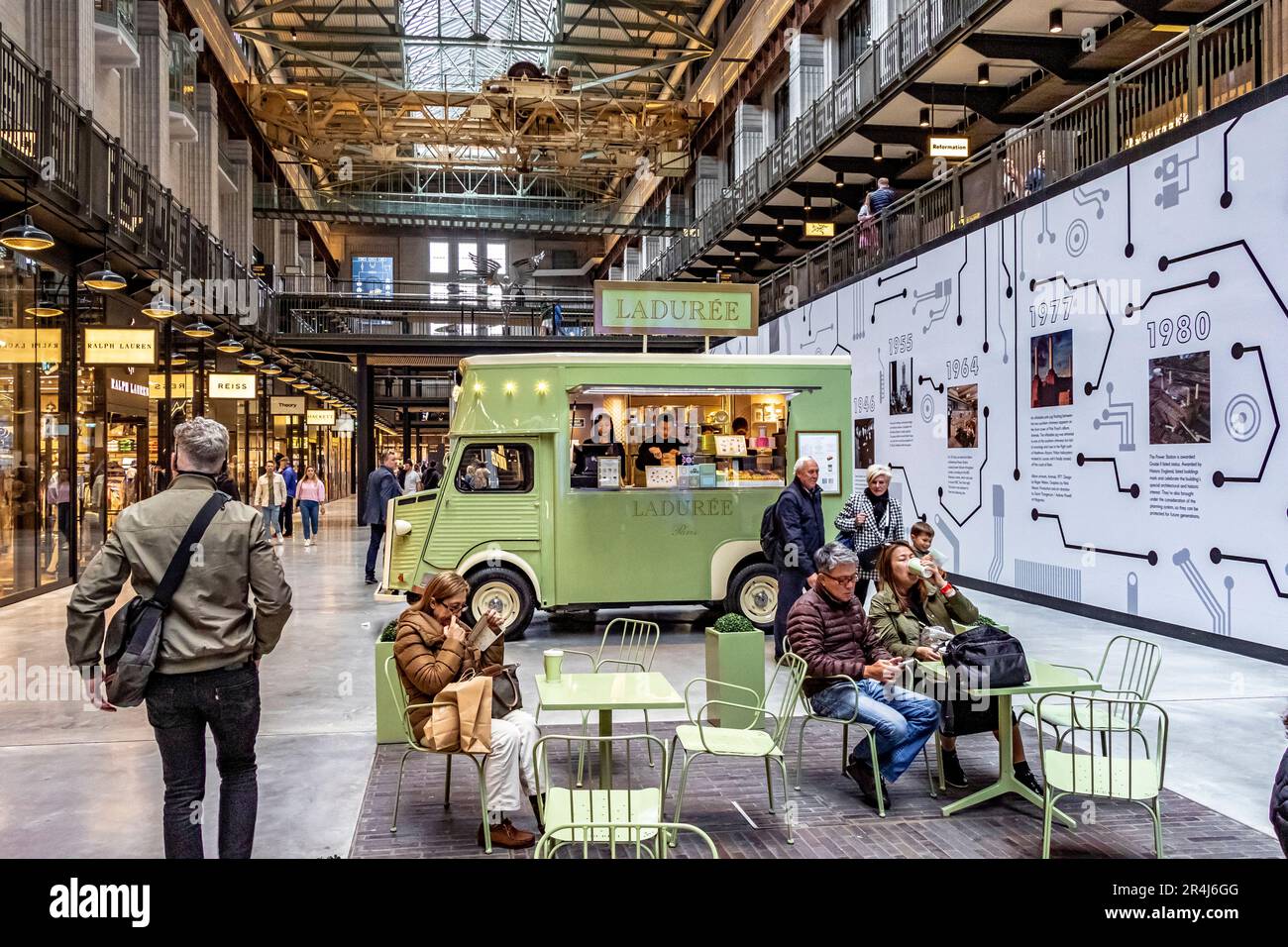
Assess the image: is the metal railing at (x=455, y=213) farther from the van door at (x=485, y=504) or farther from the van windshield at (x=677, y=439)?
the van door at (x=485, y=504)

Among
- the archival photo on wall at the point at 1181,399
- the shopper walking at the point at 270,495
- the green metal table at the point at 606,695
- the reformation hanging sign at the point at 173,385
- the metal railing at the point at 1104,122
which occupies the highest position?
the metal railing at the point at 1104,122

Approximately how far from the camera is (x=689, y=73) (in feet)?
111

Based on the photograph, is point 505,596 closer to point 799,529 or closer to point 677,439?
point 677,439

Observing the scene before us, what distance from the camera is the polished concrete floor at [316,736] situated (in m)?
5.06

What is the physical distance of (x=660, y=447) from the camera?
11148 millimetres

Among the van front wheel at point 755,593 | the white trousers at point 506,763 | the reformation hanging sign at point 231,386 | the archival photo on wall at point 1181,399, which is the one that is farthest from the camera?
the reformation hanging sign at point 231,386

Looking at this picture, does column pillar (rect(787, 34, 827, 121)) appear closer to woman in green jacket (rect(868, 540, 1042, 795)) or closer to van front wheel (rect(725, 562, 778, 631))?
van front wheel (rect(725, 562, 778, 631))

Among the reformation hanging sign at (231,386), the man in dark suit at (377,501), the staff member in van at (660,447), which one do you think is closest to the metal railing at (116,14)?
the reformation hanging sign at (231,386)

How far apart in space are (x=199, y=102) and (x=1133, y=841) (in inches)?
1016

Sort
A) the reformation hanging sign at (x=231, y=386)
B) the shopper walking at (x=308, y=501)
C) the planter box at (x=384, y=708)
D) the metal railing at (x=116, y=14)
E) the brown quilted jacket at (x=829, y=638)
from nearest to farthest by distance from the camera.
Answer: the brown quilted jacket at (x=829, y=638)
the planter box at (x=384, y=708)
the metal railing at (x=116, y=14)
the reformation hanging sign at (x=231, y=386)
the shopper walking at (x=308, y=501)

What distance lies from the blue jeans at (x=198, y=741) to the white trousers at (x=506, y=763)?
119 centimetres

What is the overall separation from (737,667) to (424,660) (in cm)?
258

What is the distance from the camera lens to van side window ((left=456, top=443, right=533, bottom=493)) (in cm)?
1028
